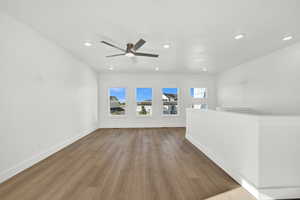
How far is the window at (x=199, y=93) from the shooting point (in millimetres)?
6731

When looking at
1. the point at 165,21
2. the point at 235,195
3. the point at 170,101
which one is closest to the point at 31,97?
the point at 165,21

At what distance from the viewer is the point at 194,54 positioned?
158 inches

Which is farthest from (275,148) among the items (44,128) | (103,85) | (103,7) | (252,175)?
(103,85)

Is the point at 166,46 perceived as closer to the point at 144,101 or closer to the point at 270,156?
the point at 270,156

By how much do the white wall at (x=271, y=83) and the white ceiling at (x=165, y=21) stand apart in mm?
459

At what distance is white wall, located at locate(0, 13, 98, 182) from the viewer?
82.2 inches

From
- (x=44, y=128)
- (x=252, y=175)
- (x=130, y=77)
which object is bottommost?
(x=252, y=175)

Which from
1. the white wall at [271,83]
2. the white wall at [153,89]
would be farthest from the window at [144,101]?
the white wall at [271,83]

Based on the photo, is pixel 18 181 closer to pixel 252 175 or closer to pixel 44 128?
pixel 44 128

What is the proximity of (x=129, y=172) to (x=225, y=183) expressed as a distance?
1.54m

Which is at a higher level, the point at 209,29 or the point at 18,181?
the point at 209,29

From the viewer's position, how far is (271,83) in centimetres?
380

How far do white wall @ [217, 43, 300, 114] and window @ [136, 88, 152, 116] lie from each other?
12.3 feet

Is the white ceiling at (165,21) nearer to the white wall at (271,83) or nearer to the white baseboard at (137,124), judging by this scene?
the white wall at (271,83)
